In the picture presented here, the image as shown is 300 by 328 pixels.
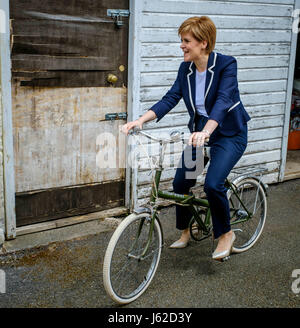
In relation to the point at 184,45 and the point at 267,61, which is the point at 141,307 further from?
the point at 267,61

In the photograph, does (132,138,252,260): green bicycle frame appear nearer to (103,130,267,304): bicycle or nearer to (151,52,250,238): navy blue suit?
(103,130,267,304): bicycle

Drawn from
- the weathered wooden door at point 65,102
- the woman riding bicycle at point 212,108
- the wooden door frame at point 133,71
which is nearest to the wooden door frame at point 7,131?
the weathered wooden door at point 65,102

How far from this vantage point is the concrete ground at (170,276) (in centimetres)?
409

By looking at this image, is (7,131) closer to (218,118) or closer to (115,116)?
(115,116)

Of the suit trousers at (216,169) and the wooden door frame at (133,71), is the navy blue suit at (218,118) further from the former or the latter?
the wooden door frame at (133,71)

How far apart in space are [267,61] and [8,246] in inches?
159

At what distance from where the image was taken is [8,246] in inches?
194

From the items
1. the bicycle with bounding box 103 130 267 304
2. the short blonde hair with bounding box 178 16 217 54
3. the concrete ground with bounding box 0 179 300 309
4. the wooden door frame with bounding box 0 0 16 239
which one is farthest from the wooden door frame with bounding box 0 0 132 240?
the short blonde hair with bounding box 178 16 217 54

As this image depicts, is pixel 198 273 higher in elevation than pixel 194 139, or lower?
lower

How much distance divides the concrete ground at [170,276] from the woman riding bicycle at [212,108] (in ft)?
1.13

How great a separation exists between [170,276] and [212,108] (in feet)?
5.13

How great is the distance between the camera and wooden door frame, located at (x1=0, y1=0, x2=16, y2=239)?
4.55 metres
